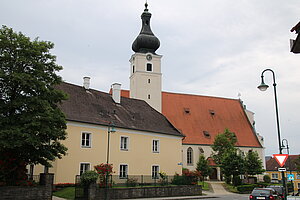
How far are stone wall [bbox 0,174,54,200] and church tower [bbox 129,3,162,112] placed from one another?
31.9 m

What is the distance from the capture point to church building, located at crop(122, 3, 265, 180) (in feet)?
170

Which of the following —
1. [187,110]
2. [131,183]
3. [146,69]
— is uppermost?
[146,69]

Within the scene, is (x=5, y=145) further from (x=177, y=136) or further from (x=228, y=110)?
(x=228, y=110)

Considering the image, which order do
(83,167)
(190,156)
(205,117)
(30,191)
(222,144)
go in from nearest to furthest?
(30,191)
(83,167)
(222,144)
(190,156)
(205,117)

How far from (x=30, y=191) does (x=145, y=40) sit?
118 ft

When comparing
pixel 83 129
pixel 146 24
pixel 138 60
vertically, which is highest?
pixel 146 24

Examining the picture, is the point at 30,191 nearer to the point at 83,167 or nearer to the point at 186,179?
the point at 83,167

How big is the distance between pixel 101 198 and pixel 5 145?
27.2ft

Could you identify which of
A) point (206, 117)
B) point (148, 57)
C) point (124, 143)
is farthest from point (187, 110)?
point (124, 143)

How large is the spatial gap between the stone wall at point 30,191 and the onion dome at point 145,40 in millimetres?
34573

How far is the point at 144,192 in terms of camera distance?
88.1ft

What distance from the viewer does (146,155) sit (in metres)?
34.8

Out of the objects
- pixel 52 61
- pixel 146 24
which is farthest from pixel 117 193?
pixel 146 24

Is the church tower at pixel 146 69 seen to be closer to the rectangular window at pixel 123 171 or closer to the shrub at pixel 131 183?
the rectangular window at pixel 123 171
